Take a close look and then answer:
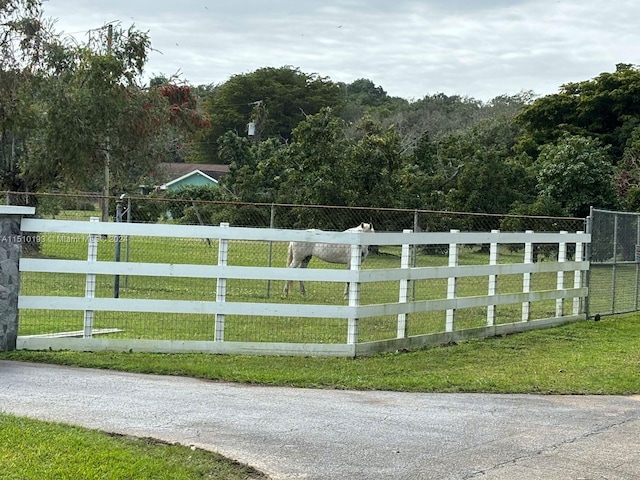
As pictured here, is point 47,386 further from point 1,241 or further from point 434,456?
point 434,456

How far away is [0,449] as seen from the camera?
5691 mm

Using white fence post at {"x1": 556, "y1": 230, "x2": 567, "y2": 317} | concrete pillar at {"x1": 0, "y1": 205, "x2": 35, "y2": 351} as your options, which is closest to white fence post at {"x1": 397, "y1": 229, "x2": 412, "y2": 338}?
white fence post at {"x1": 556, "y1": 230, "x2": 567, "y2": 317}

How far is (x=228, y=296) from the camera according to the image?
14.2 metres

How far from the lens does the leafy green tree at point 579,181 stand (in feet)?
113

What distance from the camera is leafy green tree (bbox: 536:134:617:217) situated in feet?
113

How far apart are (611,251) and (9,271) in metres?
11.8

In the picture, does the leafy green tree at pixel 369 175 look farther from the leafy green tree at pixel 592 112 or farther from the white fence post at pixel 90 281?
the white fence post at pixel 90 281

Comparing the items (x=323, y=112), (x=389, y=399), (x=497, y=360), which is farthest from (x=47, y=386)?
(x=323, y=112)

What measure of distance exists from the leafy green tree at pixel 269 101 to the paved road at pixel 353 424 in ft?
223

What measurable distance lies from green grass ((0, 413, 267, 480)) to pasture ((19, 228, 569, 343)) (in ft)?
16.6

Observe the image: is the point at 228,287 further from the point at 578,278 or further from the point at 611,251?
the point at 611,251

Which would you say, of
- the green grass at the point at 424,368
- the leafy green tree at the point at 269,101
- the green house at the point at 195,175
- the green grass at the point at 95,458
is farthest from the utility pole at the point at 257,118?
the green grass at the point at 95,458

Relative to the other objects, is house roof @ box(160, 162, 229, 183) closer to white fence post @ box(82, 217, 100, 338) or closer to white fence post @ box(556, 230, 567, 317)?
white fence post @ box(556, 230, 567, 317)

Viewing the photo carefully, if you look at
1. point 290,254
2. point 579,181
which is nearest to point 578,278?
point 290,254
